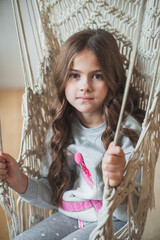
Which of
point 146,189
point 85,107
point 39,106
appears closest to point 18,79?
point 39,106

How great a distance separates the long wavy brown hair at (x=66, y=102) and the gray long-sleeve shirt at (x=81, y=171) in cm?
2

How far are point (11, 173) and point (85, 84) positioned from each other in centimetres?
33

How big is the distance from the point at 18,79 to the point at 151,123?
57.5 inches

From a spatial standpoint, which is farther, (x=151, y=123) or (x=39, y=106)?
(x=39, y=106)

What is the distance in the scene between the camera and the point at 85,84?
2.63 feet

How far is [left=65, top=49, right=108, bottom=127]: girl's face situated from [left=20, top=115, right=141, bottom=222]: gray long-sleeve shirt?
10cm

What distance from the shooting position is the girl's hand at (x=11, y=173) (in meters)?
0.74

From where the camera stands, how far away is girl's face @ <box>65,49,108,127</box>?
81 cm

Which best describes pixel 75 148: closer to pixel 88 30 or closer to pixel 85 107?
pixel 85 107

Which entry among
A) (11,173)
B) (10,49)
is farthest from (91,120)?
(10,49)

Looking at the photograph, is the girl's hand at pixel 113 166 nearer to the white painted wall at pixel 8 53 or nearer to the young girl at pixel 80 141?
the young girl at pixel 80 141

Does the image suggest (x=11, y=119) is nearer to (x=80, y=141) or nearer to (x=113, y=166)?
(x=80, y=141)

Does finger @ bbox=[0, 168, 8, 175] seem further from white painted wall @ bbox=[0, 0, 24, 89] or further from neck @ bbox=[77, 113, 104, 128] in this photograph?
white painted wall @ bbox=[0, 0, 24, 89]

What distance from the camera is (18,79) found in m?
1.96
